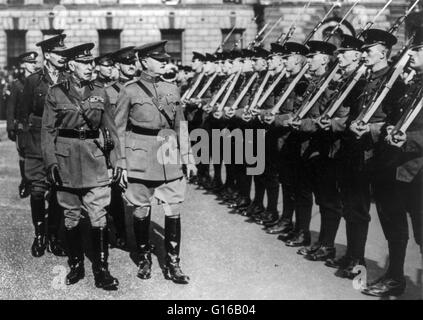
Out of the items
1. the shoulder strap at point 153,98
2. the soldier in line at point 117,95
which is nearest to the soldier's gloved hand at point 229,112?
the soldier in line at point 117,95

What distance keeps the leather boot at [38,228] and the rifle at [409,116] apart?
3.96 metres

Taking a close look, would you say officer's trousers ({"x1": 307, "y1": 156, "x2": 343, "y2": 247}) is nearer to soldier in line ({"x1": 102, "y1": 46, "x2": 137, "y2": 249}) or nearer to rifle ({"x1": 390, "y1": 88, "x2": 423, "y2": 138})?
rifle ({"x1": 390, "y1": 88, "x2": 423, "y2": 138})

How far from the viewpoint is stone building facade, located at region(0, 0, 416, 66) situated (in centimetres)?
2506

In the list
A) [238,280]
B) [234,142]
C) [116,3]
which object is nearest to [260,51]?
[234,142]

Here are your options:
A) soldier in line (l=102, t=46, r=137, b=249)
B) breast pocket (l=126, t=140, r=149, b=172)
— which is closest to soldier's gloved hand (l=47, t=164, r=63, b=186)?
breast pocket (l=126, t=140, r=149, b=172)

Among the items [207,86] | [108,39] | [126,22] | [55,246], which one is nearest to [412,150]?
[55,246]

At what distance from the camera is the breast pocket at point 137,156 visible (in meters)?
5.22

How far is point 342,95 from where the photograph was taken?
210 inches

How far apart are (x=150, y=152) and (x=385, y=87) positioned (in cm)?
228

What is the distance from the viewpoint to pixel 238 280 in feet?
16.8

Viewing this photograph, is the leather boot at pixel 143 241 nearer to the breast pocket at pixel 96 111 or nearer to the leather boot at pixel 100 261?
the leather boot at pixel 100 261
